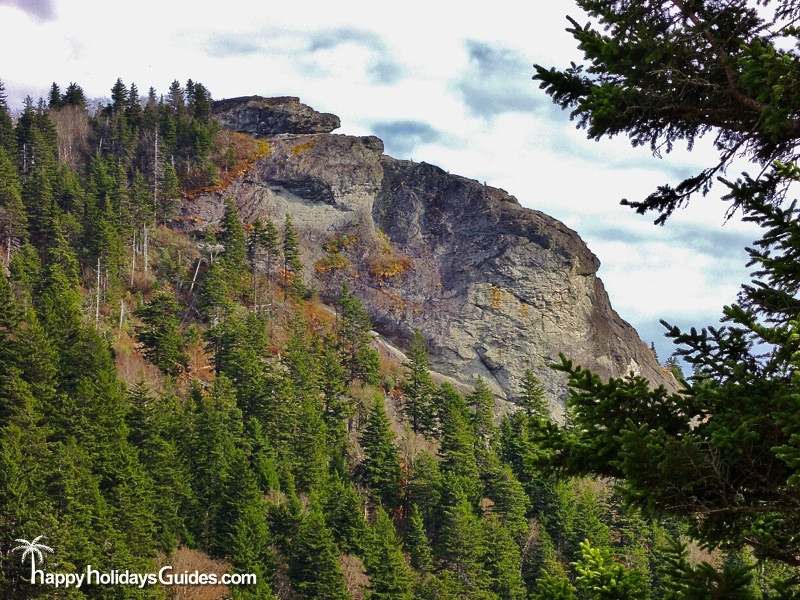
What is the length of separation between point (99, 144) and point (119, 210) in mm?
30712

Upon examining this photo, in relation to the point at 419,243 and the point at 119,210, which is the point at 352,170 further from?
the point at 119,210

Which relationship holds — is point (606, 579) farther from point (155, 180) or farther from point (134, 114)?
point (134, 114)

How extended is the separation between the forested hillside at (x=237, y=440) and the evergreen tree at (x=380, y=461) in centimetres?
13

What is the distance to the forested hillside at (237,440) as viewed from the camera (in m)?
34.3

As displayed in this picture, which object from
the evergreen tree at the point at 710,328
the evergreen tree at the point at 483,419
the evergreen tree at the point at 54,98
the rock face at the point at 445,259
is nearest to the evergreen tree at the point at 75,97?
the evergreen tree at the point at 54,98

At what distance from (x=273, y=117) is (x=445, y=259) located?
1420 inches

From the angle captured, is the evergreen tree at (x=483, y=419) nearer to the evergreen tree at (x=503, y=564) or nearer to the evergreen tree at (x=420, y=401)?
the evergreen tree at (x=420, y=401)

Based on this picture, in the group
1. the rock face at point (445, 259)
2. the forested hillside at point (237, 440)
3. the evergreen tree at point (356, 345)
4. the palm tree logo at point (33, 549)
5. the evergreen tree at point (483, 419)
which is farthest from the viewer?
the rock face at point (445, 259)

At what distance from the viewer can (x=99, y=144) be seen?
341ft

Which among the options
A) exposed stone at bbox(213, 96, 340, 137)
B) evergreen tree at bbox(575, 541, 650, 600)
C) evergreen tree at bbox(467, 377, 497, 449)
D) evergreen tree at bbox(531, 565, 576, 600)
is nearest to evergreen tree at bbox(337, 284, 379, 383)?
evergreen tree at bbox(467, 377, 497, 449)

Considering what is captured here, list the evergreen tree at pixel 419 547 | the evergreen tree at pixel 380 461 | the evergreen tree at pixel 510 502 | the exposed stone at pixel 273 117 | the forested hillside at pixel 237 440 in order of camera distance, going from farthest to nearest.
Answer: the exposed stone at pixel 273 117 < the evergreen tree at pixel 380 461 < the evergreen tree at pixel 510 502 < the evergreen tree at pixel 419 547 < the forested hillside at pixel 237 440

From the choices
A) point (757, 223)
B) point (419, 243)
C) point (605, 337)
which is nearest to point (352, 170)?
point (419, 243)

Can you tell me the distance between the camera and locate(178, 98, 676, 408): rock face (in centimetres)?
9306

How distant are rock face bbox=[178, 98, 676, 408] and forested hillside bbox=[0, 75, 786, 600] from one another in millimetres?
10617
